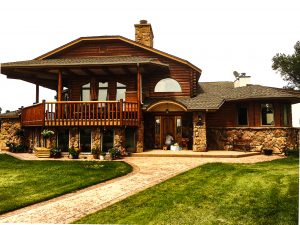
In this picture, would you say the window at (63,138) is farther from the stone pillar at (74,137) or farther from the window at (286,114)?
the window at (286,114)

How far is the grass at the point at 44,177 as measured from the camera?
7458mm

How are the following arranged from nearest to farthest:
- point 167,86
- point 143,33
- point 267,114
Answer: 1. point 267,114
2. point 167,86
3. point 143,33

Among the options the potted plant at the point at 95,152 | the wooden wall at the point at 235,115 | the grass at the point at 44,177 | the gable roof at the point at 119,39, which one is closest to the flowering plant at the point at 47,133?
the grass at the point at 44,177

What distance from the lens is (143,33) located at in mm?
21172

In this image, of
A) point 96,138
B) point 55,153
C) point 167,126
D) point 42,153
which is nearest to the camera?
point 42,153

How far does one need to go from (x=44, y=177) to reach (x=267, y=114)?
49.4ft

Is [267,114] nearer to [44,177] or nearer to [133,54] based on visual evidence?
[133,54]

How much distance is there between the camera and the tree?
133 feet

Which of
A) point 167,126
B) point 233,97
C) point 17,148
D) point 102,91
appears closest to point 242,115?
point 233,97

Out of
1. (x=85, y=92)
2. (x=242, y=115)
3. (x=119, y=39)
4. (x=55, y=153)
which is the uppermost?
(x=119, y=39)

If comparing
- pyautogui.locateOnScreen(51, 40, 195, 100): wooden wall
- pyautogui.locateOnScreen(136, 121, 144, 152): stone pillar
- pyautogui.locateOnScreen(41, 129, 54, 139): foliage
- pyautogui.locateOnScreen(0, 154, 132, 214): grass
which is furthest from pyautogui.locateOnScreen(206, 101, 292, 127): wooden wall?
pyautogui.locateOnScreen(41, 129, 54, 139): foliage

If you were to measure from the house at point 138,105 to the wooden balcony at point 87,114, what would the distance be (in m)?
0.06

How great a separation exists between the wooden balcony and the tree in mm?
34352

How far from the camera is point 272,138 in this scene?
17.6 meters
